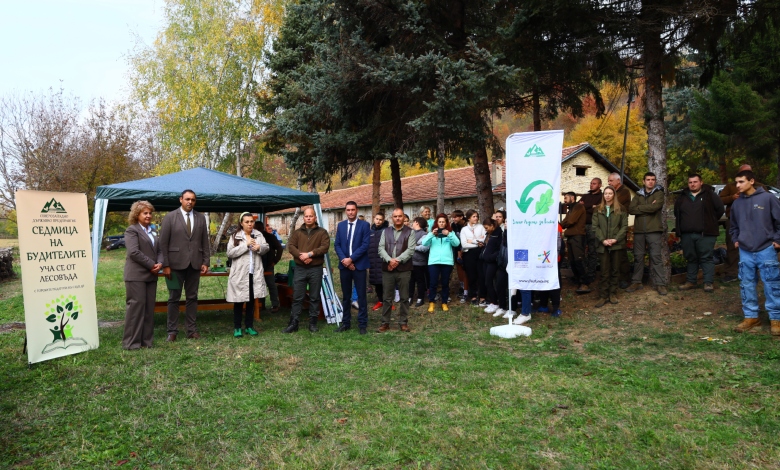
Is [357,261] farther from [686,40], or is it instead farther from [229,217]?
[229,217]

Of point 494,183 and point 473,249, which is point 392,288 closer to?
point 473,249

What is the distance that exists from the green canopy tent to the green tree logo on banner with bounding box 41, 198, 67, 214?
68 centimetres

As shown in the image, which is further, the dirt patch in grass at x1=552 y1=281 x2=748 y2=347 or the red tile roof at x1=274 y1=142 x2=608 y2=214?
the red tile roof at x1=274 y1=142 x2=608 y2=214

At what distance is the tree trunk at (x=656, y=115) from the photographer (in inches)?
344

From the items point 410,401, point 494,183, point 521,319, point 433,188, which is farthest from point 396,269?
point 433,188

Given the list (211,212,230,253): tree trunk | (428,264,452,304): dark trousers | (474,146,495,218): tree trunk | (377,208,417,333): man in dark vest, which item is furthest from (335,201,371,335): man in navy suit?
(211,212,230,253): tree trunk

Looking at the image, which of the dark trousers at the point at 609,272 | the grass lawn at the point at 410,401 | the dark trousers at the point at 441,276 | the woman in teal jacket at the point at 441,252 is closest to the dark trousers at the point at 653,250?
the dark trousers at the point at 609,272

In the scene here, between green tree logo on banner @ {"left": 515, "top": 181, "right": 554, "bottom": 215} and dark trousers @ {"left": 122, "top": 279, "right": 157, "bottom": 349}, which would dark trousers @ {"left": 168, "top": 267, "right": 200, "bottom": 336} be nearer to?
dark trousers @ {"left": 122, "top": 279, "right": 157, "bottom": 349}

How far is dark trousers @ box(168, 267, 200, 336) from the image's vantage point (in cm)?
716

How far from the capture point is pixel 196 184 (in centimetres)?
830

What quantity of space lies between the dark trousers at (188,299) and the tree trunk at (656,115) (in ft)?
24.7

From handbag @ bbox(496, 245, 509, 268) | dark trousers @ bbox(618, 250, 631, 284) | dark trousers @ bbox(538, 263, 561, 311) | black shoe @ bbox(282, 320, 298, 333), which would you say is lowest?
black shoe @ bbox(282, 320, 298, 333)

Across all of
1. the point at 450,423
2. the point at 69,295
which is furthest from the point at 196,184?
the point at 450,423

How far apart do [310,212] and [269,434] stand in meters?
4.26
